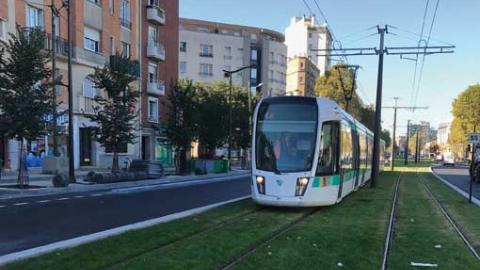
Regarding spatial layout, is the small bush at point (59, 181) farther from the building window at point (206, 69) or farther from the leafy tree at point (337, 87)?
the building window at point (206, 69)

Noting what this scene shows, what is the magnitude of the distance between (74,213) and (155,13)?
1403 inches

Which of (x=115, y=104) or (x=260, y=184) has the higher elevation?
(x=115, y=104)

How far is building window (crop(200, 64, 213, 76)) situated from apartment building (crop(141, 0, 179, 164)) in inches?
1603

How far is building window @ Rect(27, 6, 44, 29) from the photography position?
3344 cm

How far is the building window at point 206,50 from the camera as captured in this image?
94625 millimetres

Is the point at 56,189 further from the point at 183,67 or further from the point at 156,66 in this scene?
the point at 183,67

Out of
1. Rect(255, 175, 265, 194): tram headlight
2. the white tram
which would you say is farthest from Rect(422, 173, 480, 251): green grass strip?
Rect(255, 175, 265, 194): tram headlight

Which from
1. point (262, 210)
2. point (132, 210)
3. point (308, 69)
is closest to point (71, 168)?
point (132, 210)

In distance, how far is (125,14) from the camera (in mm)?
45000

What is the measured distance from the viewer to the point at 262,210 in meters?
15.2

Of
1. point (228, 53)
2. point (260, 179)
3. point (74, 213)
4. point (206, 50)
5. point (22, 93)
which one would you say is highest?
point (206, 50)

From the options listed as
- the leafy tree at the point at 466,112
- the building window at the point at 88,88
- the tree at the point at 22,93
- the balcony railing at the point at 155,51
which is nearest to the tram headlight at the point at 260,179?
the tree at the point at 22,93

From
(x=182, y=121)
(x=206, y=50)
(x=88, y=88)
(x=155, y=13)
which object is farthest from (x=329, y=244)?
(x=206, y=50)

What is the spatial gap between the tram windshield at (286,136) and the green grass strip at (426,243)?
9.91 feet
